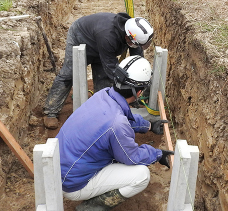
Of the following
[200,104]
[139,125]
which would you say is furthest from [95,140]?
[200,104]

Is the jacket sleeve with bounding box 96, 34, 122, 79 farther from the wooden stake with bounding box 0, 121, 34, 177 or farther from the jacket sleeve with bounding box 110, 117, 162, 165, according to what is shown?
the wooden stake with bounding box 0, 121, 34, 177

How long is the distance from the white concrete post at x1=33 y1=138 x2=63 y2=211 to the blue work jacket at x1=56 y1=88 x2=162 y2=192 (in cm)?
33

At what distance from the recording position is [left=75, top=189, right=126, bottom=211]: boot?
315 cm

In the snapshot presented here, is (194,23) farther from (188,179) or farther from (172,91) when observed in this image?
(188,179)

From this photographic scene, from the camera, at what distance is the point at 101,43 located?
4184 millimetres

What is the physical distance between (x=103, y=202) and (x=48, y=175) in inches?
40.2

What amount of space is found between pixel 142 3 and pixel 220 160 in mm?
8862

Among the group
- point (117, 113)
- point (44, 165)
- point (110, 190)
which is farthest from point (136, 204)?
point (44, 165)

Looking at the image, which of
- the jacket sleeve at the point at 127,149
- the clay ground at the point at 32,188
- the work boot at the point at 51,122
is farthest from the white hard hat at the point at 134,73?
the work boot at the point at 51,122

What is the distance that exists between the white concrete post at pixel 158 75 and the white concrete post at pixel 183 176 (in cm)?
189

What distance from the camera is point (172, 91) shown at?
5133 mm

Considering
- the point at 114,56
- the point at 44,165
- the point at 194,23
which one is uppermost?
the point at 194,23

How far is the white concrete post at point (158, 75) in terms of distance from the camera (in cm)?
415

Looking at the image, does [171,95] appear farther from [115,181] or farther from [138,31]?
[115,181]
